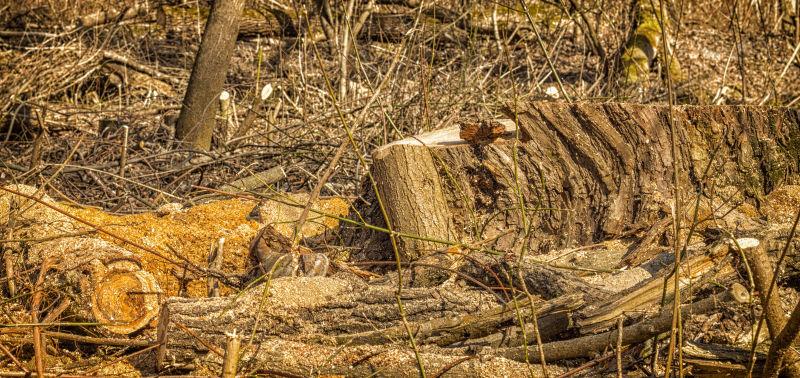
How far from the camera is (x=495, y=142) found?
382cm

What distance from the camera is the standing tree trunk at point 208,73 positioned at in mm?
6578

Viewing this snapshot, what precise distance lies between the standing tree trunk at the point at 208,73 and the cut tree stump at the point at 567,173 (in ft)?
10.5

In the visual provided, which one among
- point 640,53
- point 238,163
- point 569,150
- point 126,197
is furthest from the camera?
point 640,53

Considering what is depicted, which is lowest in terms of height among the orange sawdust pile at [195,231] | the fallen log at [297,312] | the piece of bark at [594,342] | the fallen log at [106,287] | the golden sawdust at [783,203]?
the orange sawdust pile at [195,231]

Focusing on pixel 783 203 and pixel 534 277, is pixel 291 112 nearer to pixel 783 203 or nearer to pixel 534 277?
pixel 783 203

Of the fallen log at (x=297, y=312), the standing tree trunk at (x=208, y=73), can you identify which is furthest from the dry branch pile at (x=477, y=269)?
the standing tree trunk at (x=208, y=73)

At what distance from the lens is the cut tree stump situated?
12.2 ft

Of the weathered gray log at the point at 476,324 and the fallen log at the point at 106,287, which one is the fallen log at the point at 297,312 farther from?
the fallen log at the point at 106,287

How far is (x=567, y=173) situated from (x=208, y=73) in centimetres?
377

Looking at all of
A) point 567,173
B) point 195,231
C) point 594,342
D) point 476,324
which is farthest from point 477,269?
point 195,231

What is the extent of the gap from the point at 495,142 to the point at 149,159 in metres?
3.48

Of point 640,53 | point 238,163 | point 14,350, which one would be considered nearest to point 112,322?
point 14,350

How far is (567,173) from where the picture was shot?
12.3 feet

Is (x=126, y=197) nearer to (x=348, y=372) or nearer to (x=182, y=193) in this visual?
(x=182, y=193)
